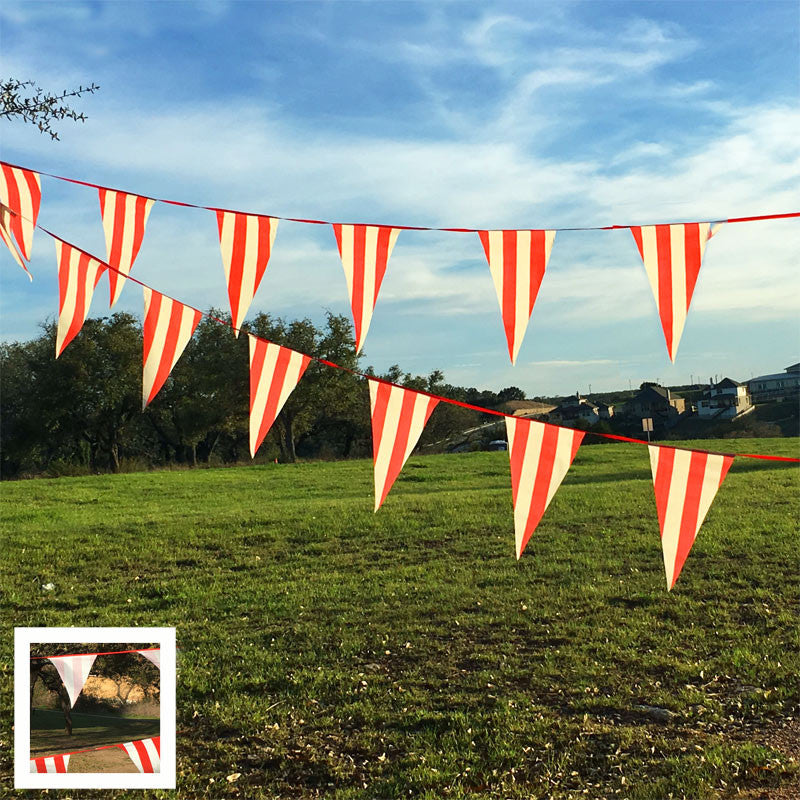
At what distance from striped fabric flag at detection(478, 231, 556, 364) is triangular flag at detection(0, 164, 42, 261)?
3.42 meters

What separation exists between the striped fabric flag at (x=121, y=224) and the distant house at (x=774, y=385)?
253 ft

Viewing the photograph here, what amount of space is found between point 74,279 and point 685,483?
4.34 meters

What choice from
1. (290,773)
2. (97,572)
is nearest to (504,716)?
(290,773)

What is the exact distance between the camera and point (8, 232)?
18.3 feet

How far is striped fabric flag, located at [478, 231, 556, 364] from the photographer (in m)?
4.81

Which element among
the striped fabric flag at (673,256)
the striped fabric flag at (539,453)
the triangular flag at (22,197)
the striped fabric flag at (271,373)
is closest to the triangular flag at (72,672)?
the striped fabric flag at (271,373)

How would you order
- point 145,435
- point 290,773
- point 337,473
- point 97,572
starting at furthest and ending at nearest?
point 145,435
point 337,473
point 97,572
point 290,773

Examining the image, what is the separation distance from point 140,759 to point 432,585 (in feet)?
13.8

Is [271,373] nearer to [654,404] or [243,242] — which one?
[243,242]

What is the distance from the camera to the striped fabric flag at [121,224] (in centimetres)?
542

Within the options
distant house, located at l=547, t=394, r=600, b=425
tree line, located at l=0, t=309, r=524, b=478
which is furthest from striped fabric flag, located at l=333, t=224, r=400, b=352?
distant house, located at l=547, t=394, r=600, b=425

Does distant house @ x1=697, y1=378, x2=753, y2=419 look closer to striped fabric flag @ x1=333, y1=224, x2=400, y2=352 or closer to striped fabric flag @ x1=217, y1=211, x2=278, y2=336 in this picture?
striped fabric flag @ x1=333, y1=224, x2=400, y2=352

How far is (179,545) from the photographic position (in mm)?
10383

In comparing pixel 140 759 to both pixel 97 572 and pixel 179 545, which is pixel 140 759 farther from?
pixel 179 545
